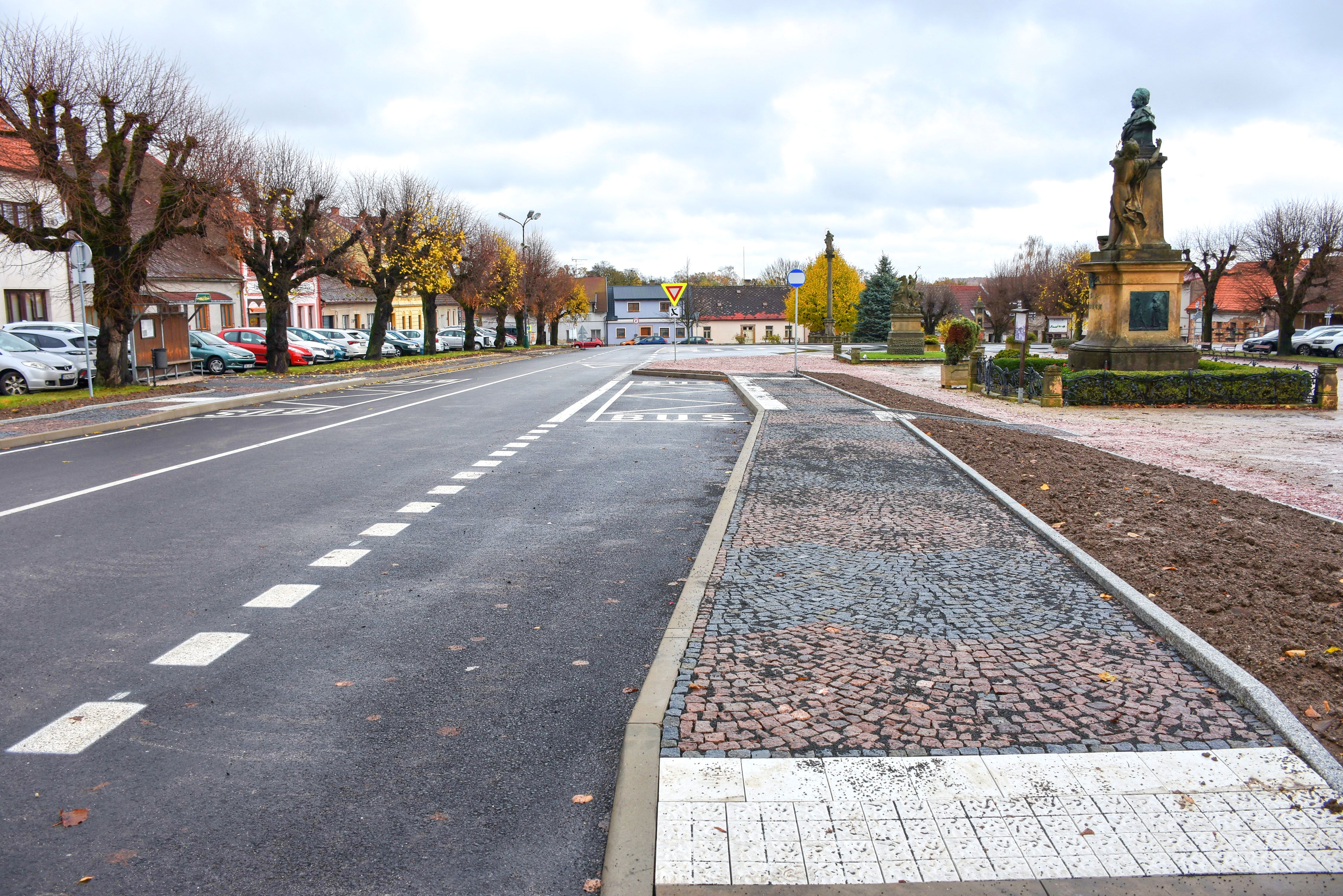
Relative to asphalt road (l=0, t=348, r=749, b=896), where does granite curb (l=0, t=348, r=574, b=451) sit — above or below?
above

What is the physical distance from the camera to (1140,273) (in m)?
23.4

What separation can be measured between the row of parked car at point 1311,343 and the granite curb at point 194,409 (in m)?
43.5

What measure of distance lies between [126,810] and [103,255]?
2491cm

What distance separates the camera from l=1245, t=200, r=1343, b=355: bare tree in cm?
4969

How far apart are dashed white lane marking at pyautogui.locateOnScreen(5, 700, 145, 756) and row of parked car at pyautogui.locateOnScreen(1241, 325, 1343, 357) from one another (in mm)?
55239

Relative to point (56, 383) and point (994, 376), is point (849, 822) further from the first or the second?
point (56, 383)

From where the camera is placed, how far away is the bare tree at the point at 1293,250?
49.7 metres

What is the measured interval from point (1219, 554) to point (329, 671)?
620 centimetres

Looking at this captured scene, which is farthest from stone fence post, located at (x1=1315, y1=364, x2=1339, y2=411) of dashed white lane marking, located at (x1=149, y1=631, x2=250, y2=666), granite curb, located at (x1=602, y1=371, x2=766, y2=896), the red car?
the red car

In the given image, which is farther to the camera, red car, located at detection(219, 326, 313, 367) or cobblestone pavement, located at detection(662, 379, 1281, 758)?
red car, located at detection(219, 326, 313, 367)

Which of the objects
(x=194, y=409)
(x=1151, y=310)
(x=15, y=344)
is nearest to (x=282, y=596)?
(x=194, y=409)

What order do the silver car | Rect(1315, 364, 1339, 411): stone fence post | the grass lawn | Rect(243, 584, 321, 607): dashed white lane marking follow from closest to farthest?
1. Rect(243, 584, 321, 607): dashed white lane marking
2. Rect(1315, 364, 1339, 411): stone fence post
3. the silver car
4. the grass lawn

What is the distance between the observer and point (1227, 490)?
33.4 ft

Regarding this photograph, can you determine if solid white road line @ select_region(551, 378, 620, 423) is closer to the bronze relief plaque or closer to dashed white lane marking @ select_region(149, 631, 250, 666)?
dashed white lane marking @ select_region(149, 631, 250, 666)
